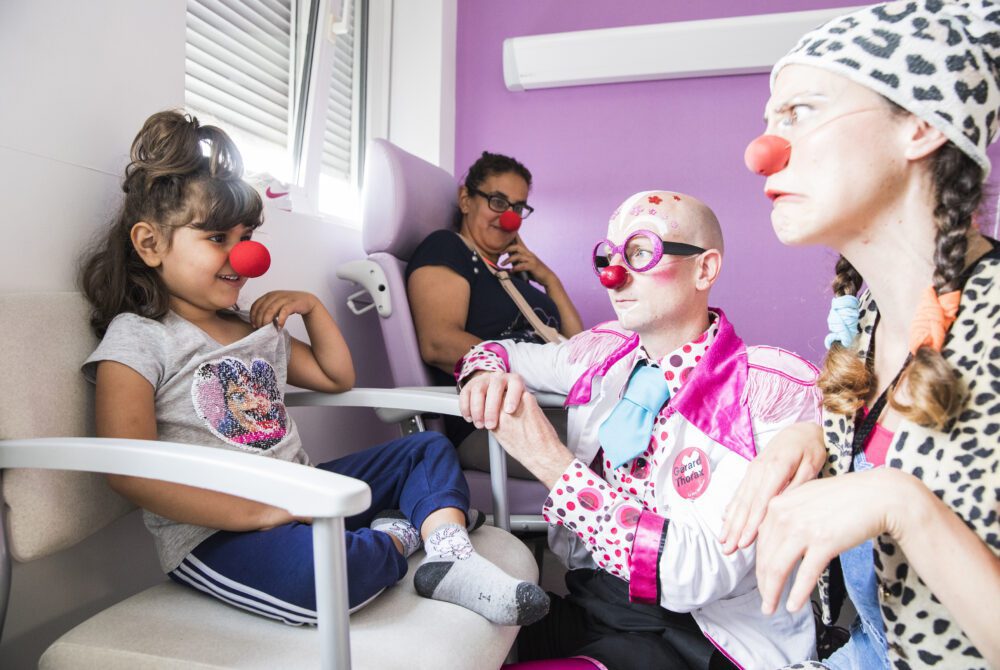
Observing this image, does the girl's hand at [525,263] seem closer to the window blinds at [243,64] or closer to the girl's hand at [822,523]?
the window blinds at [243,64]

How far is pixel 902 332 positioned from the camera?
0.81 m

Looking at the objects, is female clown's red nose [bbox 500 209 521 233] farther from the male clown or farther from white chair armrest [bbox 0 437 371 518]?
white chair armrest [bbox 0 437 371 518]

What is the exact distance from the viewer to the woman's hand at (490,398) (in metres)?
1.28

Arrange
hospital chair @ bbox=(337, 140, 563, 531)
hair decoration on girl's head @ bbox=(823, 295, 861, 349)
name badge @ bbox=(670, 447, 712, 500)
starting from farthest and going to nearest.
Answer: hospital chair @ bbox=(337, 140, 563, 531), name badge @ bbox=(670, 447, 712, 500), hair decoration on girl's head @ bbox=(823, 295, 861, 349)

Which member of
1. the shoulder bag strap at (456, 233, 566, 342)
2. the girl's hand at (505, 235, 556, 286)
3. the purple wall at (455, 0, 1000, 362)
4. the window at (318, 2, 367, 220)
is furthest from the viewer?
the purple wall at (455, 0, 1000, 362)

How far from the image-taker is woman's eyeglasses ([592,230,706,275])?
126 cm

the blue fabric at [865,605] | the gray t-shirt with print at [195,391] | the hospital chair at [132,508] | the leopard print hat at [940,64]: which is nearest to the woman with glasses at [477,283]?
the gray t-shirt with print at [195,391]

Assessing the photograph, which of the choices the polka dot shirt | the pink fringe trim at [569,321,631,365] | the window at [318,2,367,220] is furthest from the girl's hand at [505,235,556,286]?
the polka dot shirt

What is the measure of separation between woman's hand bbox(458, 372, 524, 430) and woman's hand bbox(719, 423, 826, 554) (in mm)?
502

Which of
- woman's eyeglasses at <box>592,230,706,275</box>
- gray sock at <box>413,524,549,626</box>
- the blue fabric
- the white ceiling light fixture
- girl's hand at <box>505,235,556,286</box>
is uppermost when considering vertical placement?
the white ceiling light fixture

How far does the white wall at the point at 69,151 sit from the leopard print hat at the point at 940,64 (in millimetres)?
1159

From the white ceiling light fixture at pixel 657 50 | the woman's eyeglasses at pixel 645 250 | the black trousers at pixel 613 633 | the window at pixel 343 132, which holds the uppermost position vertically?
the white ceiling light fixture at pixel 657 50

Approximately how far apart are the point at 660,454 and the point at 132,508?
879mm

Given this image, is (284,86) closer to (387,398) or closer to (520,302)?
(520,302)
